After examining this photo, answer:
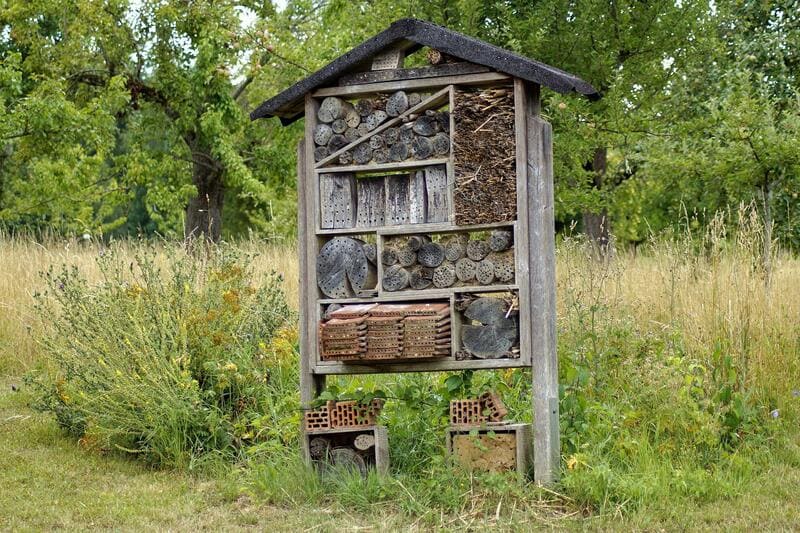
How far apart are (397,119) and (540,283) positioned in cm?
120

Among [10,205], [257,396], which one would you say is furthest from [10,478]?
[10,205]

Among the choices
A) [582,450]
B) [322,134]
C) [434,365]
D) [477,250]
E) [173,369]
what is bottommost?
[582,450]

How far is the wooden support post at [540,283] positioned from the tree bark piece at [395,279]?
0.68 metres

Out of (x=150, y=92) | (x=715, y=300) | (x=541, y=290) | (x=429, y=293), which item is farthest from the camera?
(x=150, y=92)

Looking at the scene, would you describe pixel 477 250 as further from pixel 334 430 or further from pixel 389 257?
pixel 334 430

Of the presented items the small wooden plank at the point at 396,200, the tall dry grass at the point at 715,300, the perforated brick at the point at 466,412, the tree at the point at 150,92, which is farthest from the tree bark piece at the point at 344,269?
the tree at the point at 150,92

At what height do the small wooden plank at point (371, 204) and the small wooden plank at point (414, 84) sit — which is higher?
the small wooden plank at point (414, 84)

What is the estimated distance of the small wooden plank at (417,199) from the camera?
577cm

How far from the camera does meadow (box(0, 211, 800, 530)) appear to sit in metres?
5.48

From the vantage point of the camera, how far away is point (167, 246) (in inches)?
310

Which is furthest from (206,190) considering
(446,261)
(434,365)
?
(434,365)

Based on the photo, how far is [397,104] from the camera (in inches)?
230

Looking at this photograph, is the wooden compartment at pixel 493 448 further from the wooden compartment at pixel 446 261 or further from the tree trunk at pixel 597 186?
the tree trunk at pixel 597 186

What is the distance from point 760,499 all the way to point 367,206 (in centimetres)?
264
